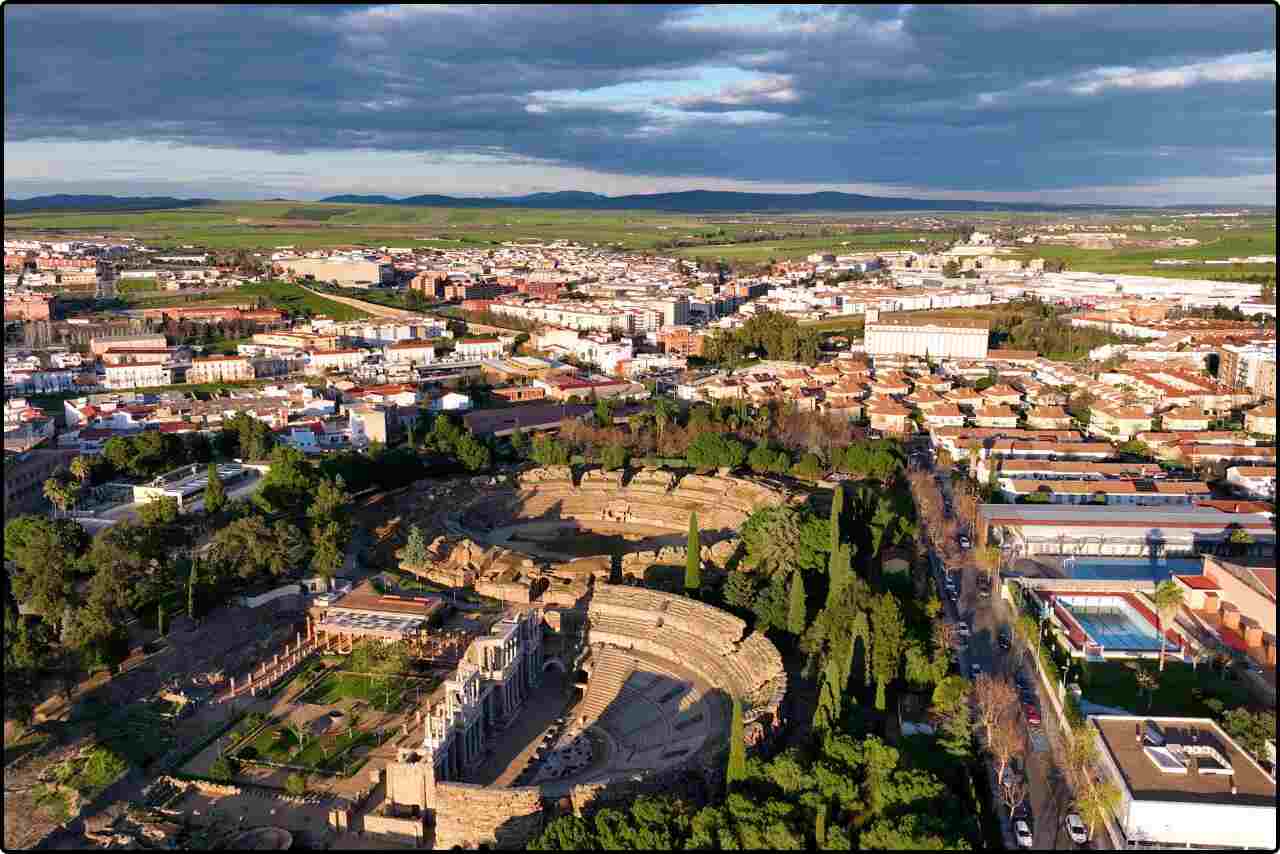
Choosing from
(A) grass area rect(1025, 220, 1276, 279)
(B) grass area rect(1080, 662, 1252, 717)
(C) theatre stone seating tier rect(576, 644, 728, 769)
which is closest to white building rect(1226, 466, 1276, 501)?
(B) grass area rect(1080, 662, 1252, 717)

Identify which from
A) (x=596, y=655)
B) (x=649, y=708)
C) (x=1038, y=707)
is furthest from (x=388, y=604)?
(x=1038, y=707)

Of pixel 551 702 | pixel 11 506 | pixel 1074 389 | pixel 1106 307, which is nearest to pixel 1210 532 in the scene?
pixel 551 702

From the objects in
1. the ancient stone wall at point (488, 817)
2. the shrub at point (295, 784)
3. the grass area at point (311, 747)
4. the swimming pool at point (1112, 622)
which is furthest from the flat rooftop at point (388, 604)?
the swimming pool at point (1112, 622)

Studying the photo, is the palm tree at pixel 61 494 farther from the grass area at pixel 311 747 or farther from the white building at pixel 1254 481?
the white building at pixel 1254 481

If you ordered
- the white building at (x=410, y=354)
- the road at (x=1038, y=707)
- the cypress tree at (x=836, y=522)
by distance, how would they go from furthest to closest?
the white building at (x=410, y=354), the cypress tree at (x=836, y=522), the road at (x=1038, y=707)

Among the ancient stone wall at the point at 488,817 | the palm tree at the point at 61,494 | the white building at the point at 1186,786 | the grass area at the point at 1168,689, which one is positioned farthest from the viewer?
the palm tree at the point at 61,494

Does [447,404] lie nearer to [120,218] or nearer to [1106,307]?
[1106,307]
